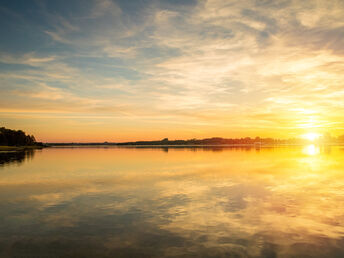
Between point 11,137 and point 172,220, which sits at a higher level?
point 11,137

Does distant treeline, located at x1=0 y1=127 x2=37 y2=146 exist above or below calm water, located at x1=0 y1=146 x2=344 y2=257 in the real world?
above

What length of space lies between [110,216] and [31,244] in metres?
4.97

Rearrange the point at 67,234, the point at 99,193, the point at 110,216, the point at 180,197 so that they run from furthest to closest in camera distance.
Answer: the point at 99,193 < the point at 180,197 < the point at 110,216 < the point at 67,234

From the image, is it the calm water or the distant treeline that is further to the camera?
the distant treeline

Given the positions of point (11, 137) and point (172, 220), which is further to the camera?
point (11, 137)

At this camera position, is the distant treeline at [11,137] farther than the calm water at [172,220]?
Yes

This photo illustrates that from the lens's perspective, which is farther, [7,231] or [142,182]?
[142,182]

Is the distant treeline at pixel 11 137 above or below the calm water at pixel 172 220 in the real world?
above

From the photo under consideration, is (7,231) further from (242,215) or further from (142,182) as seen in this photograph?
(142,182)

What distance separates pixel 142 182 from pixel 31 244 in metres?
17.0

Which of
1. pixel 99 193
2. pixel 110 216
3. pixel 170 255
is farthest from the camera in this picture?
pixel 99 193

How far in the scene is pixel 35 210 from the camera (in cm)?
1777

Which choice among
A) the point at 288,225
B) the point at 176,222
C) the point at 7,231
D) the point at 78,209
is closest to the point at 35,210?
the point at 78,209

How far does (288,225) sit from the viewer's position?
14.5 m
